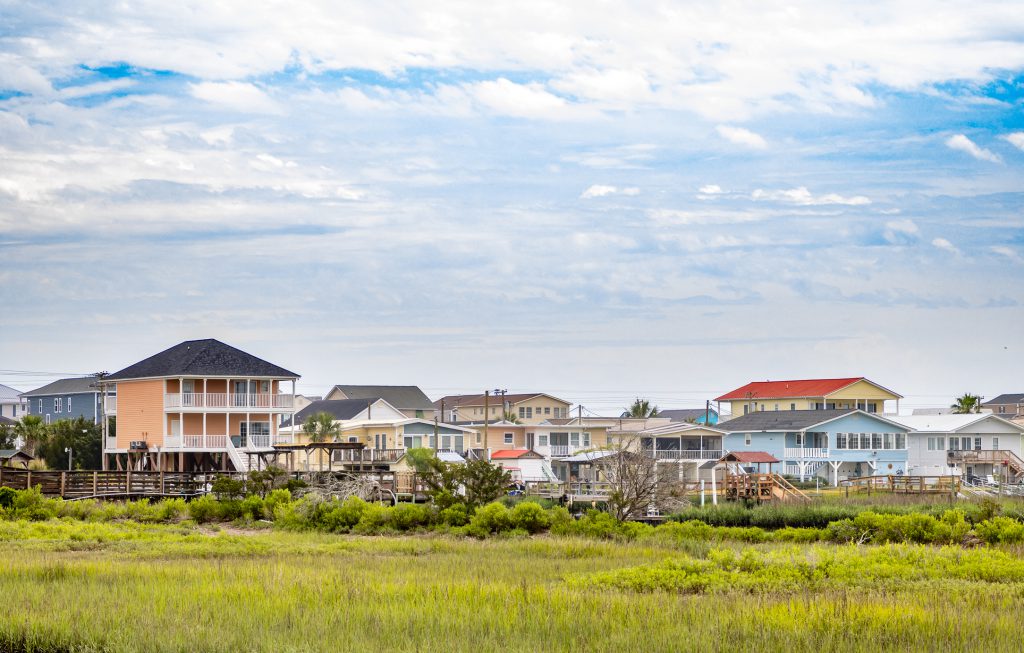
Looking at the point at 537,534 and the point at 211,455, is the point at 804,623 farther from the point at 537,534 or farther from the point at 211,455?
the point at 211,455

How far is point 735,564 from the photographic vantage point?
72.4ft

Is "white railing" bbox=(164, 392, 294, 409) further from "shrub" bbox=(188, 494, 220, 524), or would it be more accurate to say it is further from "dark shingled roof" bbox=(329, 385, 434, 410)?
"dark shingled roof" bbox=(329, 385, 434, 410)

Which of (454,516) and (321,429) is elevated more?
(321,429)

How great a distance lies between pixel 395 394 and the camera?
11975 cm

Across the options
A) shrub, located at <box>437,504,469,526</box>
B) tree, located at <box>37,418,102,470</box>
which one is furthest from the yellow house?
shrub, located at <box>437,504,469,526</box>

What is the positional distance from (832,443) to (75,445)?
49.7m

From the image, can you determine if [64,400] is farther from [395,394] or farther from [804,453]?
[804,453]

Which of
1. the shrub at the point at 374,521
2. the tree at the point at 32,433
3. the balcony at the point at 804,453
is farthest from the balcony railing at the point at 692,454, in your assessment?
the shrub at the point at 374,521

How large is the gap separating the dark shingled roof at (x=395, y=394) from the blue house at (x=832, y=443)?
135ft

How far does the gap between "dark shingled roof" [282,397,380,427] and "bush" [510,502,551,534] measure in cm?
6289

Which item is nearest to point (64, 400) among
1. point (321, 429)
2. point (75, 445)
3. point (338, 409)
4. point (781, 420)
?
point (338, 409)

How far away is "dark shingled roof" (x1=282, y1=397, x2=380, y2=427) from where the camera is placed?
323 ft

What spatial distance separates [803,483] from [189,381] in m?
36.7

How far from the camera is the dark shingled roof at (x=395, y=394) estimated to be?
117m
